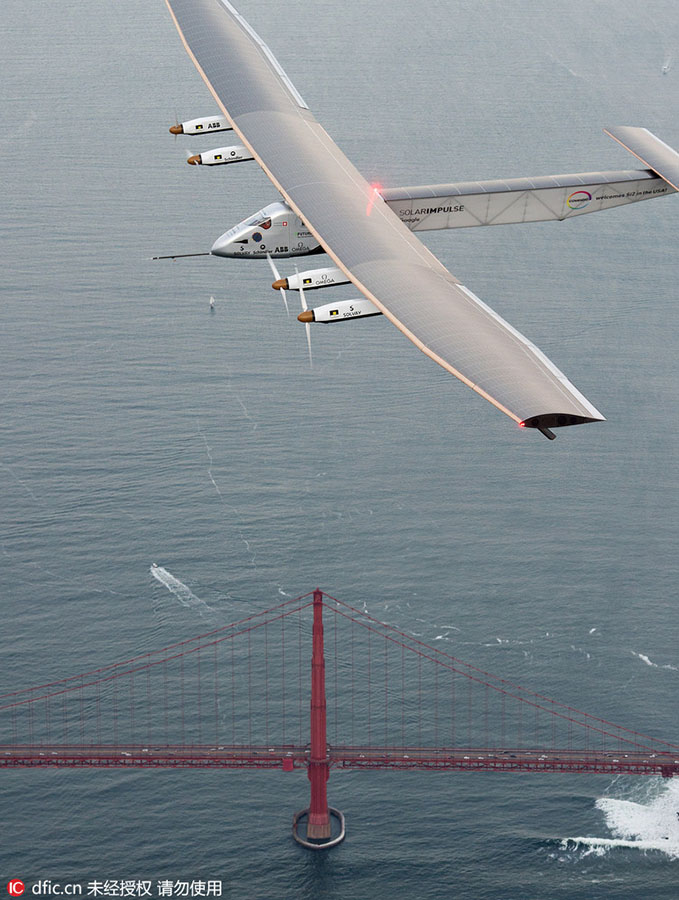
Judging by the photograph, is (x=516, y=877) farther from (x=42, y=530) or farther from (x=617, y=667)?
(x=42, y=530)

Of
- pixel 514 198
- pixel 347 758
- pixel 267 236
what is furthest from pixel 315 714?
pixel 514 198

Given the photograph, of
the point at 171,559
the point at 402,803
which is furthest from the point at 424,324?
the point at 171,559

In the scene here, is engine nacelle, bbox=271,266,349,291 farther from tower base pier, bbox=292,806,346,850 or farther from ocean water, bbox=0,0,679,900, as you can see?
tower base pier, bbox=292,806,346,850

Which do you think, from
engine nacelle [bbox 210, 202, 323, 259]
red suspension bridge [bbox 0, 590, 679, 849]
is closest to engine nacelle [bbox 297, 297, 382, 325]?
engine nacelle [bbox 210, 202, 323, 259]

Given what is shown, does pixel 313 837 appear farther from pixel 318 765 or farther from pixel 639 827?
pixel 639 827

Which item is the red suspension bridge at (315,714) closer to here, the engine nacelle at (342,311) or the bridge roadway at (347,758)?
the bridge roadway at (347,758)

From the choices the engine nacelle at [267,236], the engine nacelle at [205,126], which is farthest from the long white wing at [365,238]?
the engine nacelle at [267,236]

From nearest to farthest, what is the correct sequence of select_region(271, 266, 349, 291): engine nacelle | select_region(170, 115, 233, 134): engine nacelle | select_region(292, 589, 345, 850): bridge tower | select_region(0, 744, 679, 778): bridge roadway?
select_region(271, 266, 349, 291): engine nacelle → select_region(0, 744, 679, 778): bridge roadway → select_region(292, 589, 345, 850): bridge tower → select_region(170, 115, 233, 134): engine nacelle
